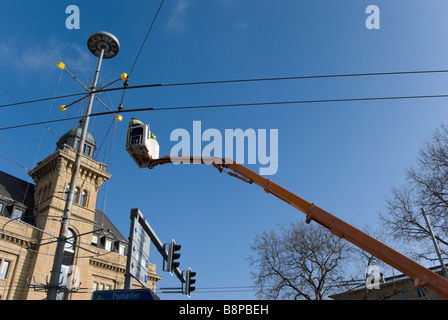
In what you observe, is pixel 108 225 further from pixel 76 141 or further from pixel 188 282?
pixel 188 282

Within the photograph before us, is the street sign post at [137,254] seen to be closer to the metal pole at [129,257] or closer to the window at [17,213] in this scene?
the metal pole at [129,257]

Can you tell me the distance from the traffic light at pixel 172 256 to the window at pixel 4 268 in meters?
24.7

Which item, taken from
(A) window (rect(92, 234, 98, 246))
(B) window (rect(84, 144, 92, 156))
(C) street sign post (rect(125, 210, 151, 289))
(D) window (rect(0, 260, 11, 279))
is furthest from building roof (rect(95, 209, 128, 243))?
(C) street sign post (rect(125, 210, 151, 289))

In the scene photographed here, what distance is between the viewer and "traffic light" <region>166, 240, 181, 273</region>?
→ 12.8 metres

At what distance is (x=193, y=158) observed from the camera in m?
14.6

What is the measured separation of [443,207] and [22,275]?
35.8 metres

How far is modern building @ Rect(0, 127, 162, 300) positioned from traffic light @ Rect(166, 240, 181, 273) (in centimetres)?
1856

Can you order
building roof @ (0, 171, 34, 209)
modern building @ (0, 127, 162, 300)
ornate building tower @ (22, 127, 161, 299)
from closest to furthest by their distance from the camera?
modern building @ (0, 127, 162, 300)
ornate building tower @ (22, 127, 161, 299)
building roof @ (0, 171, 34, 209)

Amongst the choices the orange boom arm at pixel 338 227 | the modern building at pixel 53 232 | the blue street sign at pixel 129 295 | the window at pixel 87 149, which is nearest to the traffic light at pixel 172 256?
the orange boom arm at pixel 338 227


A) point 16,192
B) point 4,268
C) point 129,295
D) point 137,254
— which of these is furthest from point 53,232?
point 129,295

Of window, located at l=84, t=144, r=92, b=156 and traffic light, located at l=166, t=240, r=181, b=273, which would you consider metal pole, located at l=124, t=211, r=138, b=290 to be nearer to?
traffic light, located at l=166, t=240, r=181, b=273

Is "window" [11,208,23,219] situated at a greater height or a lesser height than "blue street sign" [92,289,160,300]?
greater
